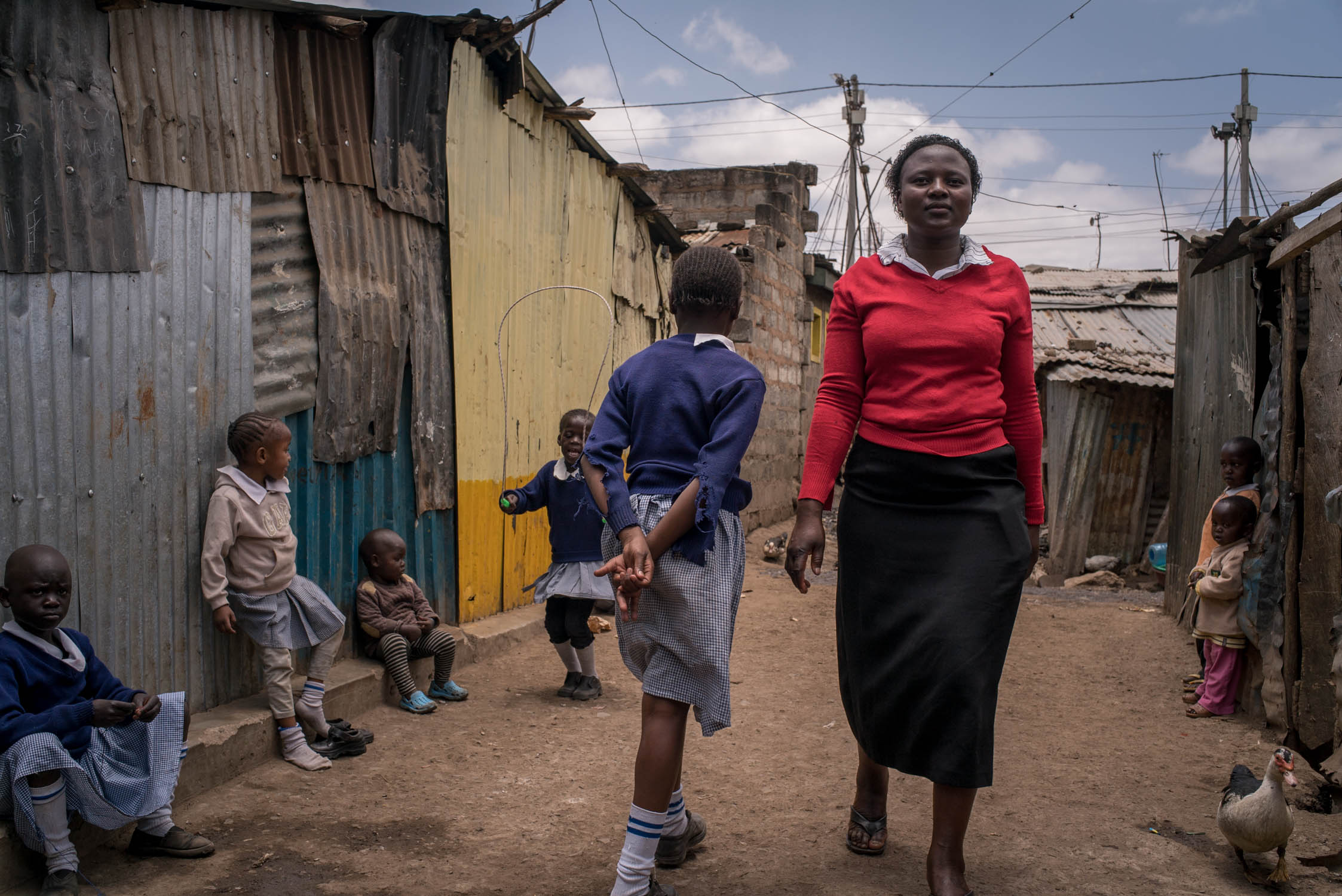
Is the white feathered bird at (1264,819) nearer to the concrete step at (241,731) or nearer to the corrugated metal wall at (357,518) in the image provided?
the concrete step at (241,731)

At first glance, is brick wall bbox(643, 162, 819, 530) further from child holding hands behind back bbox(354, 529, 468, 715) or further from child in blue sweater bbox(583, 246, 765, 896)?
child in blue sweater bbox(583, 246, 765, 896)

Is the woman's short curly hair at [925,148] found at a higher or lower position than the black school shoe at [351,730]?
higher

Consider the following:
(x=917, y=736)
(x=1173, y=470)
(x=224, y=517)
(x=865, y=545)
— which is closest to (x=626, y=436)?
(x=865, y=545)

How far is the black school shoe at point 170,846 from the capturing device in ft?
9.86

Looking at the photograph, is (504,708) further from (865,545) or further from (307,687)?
(865,545)

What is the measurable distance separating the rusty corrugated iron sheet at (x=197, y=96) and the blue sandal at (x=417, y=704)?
234cm

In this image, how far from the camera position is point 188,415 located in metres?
3.78

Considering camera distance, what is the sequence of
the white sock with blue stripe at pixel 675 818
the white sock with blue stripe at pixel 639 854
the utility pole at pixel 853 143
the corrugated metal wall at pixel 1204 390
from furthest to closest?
the utility pole at pixel 853 143 < the corrugated metal wall at pixel 1204 390 < the white sock with blue stripe at pixel 675 818 < the white sock with blue stripe at pixel 639 854

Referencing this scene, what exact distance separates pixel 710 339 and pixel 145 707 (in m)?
1.86

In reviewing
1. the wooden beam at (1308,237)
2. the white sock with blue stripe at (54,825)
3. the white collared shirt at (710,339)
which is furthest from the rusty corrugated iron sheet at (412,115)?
the wooden beam at (1308,237)

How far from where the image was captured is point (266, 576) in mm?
3914

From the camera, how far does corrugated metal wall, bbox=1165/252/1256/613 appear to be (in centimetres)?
574

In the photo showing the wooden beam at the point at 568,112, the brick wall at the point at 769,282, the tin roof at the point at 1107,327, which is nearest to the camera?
the wooden beam at the point at 568,112

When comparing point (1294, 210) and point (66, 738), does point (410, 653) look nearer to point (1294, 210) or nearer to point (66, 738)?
point (66, 738)
